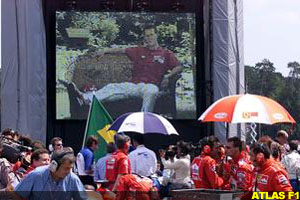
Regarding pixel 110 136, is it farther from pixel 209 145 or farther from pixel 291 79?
pixel 291 79

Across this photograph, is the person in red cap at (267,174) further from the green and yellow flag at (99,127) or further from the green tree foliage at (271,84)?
the green tree foliage at (271,84)

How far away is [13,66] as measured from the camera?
21797 mm

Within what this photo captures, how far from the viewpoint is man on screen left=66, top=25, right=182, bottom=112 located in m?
22.1

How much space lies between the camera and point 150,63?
2212 cm

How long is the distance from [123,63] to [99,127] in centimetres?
637

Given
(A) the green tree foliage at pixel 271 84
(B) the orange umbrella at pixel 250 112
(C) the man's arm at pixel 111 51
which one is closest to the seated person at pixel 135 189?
(B) the orange umbrella at pixel 250 112

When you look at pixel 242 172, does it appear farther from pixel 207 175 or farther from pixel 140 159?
pixel 140 159

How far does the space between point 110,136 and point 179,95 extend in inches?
259

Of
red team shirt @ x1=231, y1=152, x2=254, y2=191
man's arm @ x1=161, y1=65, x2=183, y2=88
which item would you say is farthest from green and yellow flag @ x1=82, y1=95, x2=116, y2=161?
man's arm @ x1=161, y1=65, x2=183, y2=88

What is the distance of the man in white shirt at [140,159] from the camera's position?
513 inches

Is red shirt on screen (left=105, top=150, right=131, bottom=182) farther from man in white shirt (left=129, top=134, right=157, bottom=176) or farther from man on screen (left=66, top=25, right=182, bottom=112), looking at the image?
man on screen (left=66, top=25, right=182, bottom=112)

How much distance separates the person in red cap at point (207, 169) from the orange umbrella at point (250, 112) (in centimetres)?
46

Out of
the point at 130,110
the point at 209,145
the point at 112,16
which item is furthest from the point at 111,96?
the point at 209,145

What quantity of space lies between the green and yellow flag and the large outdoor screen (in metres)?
5.67
